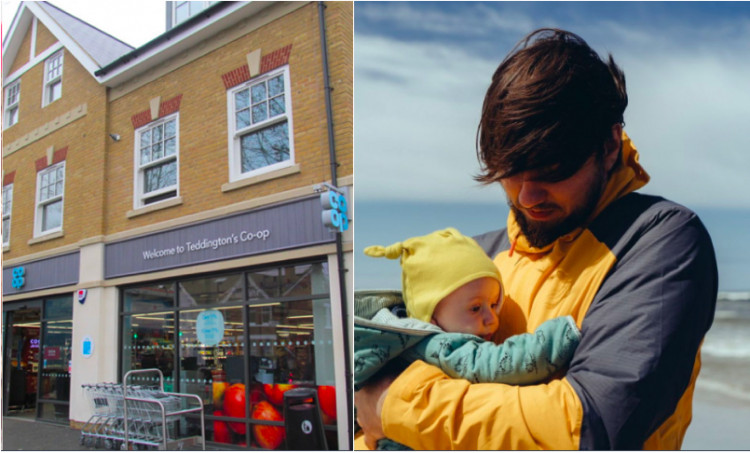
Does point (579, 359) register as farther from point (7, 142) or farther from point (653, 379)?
point (7, 142)

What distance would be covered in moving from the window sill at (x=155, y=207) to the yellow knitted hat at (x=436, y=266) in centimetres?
427

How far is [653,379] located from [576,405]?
0.28 m

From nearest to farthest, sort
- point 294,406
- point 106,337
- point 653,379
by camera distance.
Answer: point 653,379 → point 294,406 → point 106,337

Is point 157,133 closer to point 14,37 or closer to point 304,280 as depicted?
point 304,280

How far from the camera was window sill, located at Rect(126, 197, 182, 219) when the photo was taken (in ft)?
20.8

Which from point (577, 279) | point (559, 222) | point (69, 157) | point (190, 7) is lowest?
point (577, 279)

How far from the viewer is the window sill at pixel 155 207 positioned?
6.34 meters

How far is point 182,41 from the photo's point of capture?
21.1 ft

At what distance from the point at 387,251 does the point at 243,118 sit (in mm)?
3741

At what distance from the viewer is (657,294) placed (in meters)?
2.19

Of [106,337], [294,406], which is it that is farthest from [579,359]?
[106,337]

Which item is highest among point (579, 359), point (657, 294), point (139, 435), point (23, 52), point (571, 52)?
point (23, 52)

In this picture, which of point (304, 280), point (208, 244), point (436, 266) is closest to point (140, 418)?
point (208, 244)

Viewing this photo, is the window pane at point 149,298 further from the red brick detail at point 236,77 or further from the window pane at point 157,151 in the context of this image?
the red brick detail at point 236,77
